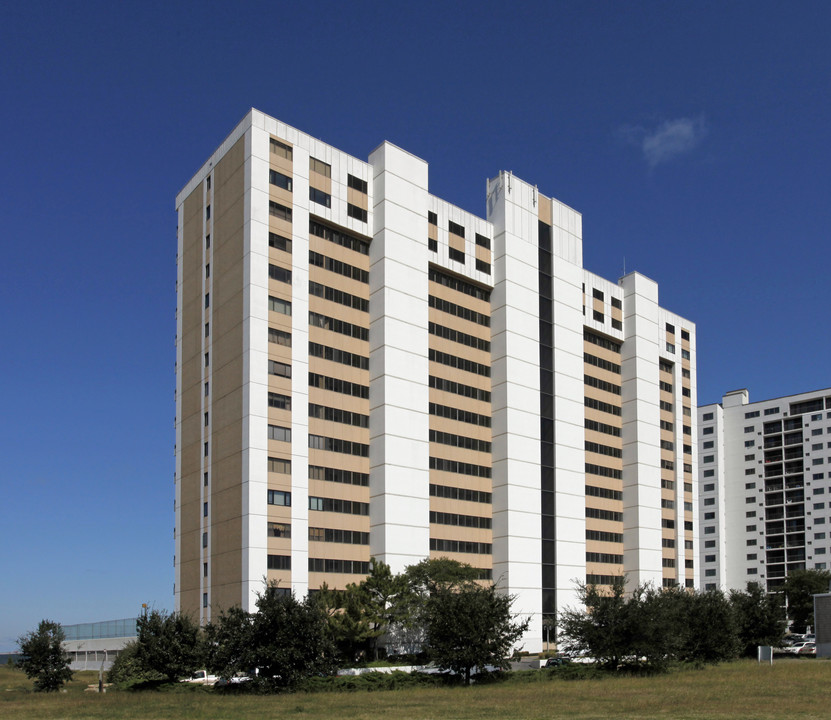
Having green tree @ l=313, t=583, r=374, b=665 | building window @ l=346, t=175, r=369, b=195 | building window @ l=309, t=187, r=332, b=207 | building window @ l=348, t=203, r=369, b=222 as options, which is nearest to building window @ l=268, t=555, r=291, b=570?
green tree @ l=313, t=583, r=374, b=665

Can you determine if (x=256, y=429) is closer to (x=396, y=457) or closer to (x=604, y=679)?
(x=396, y=457)

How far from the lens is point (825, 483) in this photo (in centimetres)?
17025

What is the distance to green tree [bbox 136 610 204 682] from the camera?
6238 centimetres

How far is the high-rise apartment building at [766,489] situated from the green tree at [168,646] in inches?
4890

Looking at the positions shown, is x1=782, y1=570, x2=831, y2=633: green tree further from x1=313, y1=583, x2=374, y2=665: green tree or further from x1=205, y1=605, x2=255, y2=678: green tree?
x1=205, y1=605, x2=255, y2=678: green tree

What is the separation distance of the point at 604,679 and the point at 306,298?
44.8 m

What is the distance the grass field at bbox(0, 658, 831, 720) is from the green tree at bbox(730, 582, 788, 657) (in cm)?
2921

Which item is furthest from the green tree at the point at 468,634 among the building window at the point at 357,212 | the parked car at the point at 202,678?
the building window at the point at 357,212

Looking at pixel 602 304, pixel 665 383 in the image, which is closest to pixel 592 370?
pixel 602 304

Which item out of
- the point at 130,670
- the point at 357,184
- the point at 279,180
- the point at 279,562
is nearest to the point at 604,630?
the point at 279,562

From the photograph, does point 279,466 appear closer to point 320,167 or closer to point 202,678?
point 202,678

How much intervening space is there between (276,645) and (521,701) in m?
18.1

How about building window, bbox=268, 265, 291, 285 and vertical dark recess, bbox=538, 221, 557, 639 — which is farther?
vertical dark recess, bbox=538, 221, 557, 639

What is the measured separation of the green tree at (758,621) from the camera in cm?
9300
